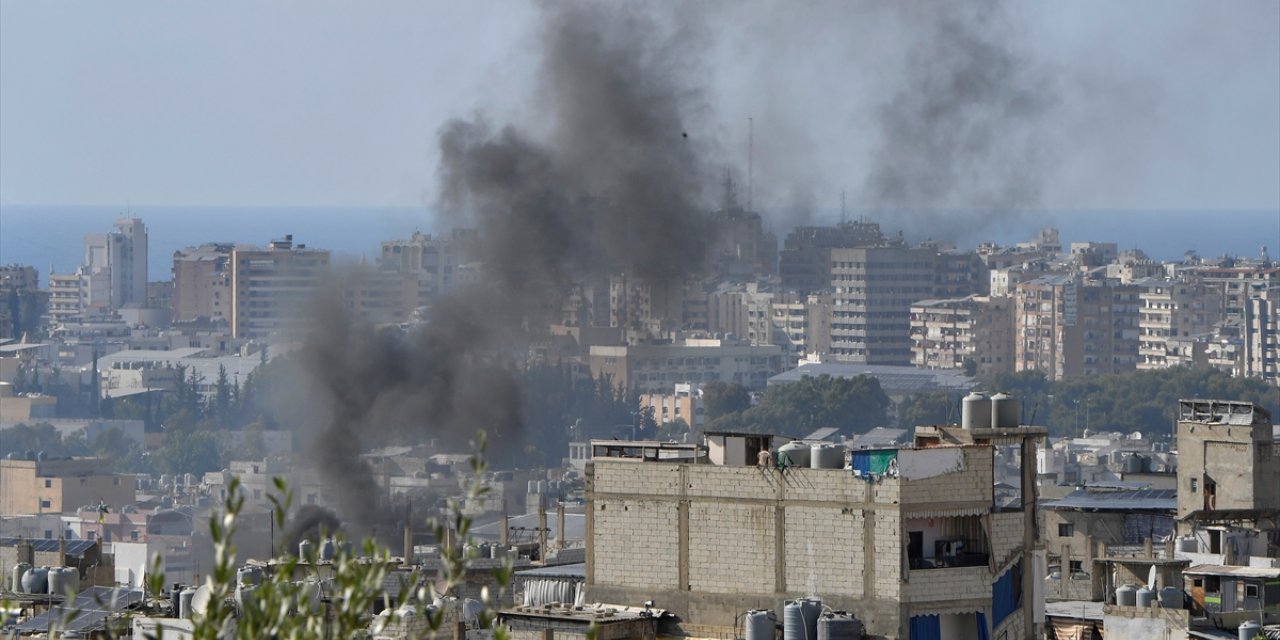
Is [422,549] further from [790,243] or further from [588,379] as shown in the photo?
[790,243]

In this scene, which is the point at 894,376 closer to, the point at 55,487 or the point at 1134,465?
the point at 55,487

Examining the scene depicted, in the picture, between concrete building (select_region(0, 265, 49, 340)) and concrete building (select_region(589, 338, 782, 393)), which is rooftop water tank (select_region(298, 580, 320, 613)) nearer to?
concrete building (select_region(589, 338, 782, 393))

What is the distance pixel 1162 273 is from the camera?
6073 inches

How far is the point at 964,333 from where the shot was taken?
473 ft

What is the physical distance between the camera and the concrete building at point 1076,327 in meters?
140

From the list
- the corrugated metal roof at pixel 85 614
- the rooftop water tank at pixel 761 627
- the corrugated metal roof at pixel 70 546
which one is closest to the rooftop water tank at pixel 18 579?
the corrugated metal roof at pixel 85 614

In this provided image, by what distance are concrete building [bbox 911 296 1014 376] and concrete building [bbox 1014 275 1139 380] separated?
516 mm

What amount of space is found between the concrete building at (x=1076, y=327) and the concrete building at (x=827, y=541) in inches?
4637

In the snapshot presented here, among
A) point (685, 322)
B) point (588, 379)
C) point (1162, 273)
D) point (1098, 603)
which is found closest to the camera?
point (1098, 603)

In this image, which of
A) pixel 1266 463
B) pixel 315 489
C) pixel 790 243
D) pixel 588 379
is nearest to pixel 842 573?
pixel 1266 463

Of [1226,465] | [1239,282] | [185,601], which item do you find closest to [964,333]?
[1239,282]

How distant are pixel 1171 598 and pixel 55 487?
70898mm

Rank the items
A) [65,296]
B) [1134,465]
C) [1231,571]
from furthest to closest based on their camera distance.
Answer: [65,296] < [1134,465] < [1231,571]

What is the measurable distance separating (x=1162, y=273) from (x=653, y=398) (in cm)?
3946
